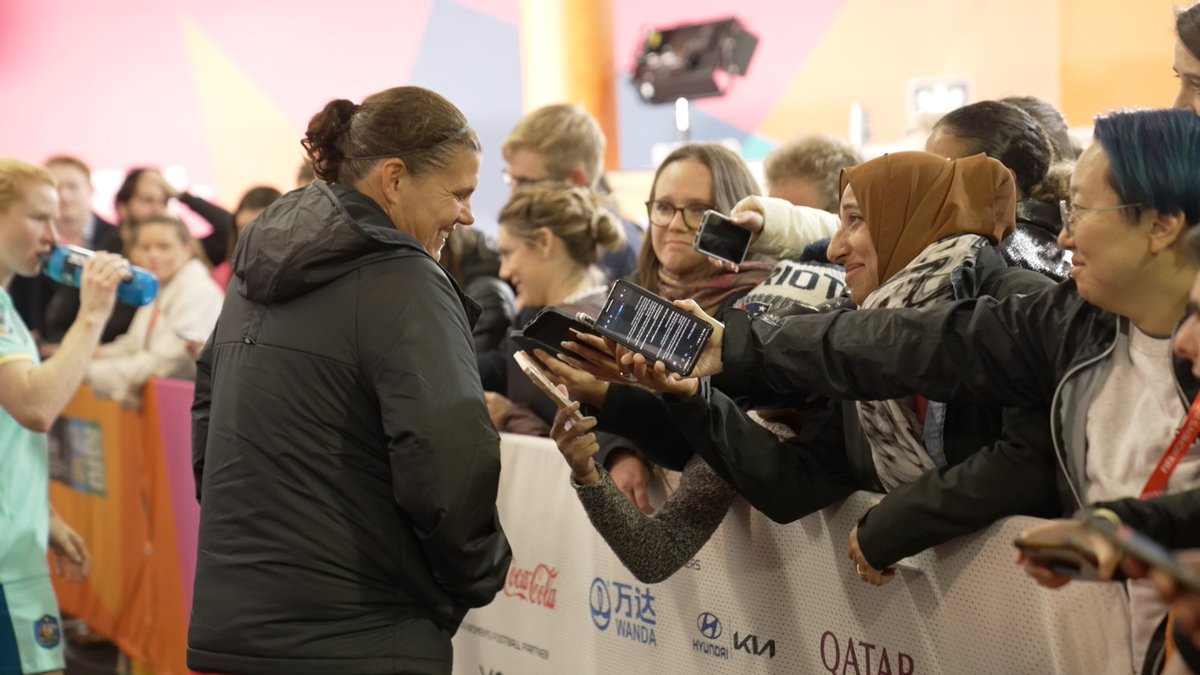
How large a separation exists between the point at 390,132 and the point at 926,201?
0.96 metres

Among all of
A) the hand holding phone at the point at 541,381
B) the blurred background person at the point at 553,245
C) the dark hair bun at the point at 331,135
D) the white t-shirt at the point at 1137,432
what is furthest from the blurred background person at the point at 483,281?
the white t-shirt at the point at 1137,432

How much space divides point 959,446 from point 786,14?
8266 mm

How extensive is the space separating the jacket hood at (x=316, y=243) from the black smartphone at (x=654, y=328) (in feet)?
1.17

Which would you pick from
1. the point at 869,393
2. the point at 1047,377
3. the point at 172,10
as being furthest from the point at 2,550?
the point at 172,10

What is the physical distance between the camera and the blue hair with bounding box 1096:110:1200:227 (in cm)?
186

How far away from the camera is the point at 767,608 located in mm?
2711

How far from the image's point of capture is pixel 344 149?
232 cm

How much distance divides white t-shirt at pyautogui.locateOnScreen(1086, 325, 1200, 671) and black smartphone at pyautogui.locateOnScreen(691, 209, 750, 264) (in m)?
1.08


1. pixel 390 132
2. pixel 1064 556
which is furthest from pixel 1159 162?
pixel 390 132

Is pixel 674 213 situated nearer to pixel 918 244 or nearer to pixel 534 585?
pixel 918 244

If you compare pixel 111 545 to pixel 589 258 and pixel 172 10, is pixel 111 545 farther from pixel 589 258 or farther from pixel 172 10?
pixel 172 10

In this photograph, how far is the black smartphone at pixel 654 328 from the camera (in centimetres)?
226

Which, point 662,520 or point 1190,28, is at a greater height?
point 1190,28

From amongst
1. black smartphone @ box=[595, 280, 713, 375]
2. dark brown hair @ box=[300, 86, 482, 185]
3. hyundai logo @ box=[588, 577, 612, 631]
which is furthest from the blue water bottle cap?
black smartphone @ box=[595, 280, 713, 375]
